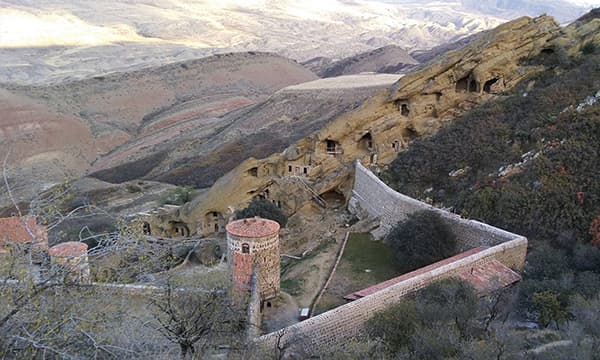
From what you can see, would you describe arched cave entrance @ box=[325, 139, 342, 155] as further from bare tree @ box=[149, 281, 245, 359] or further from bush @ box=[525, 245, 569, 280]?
bare tree @ box=[149, 281, 245, 359]

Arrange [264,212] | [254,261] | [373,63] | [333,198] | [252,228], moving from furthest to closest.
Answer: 1. [373,63]
2. [333,198]
3. [264,212]
4. [252,228]
5. [254,261]

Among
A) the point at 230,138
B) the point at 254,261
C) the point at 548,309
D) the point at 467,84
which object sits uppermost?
the point at 467,84

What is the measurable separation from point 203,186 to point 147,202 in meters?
4.02

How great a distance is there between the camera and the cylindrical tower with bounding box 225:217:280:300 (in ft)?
47.4

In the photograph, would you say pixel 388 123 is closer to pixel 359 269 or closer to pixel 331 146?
pixel 331 146

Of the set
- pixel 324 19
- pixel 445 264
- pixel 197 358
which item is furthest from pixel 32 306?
pixel 324 19

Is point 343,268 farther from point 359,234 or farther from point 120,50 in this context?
point 120,50

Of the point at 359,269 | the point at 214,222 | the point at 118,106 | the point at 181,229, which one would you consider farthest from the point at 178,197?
the point at 118,106

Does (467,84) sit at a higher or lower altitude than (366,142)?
higher

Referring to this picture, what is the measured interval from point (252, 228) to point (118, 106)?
5424cm

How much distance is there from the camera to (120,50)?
111m

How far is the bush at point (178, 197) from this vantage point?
91.4ft

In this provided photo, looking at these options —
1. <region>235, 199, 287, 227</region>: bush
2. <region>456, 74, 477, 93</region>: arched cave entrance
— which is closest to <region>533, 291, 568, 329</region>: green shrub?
<region>235, 199, 287, 227</region>: bush

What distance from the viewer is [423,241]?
52.1ft
